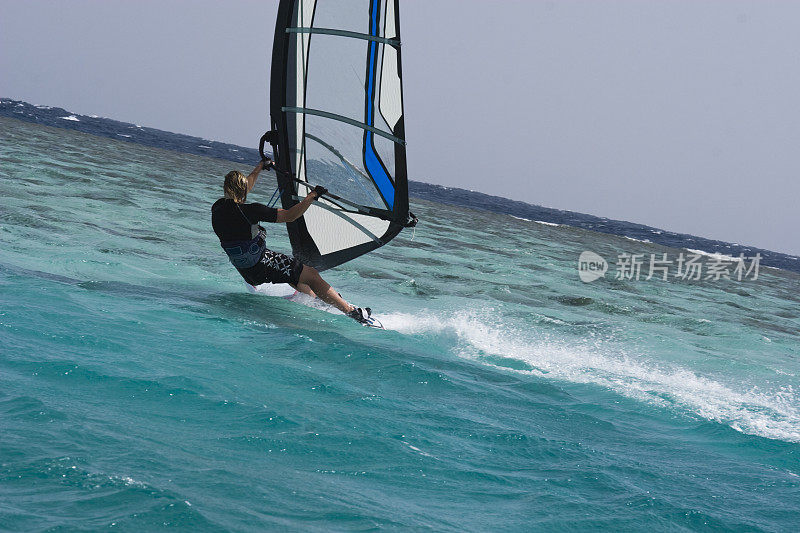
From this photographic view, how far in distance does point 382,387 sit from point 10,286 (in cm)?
379

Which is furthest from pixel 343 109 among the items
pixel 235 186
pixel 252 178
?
pixel 235 186

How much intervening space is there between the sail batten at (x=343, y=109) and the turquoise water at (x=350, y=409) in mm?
1419

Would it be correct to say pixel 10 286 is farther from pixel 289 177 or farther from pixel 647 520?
pixel 647 520

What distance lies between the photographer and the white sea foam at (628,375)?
6.70 metres

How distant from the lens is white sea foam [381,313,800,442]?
22.0ft

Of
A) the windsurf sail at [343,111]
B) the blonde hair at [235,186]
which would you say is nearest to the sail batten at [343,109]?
the windsurf sail at [343,111]

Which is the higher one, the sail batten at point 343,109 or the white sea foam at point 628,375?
the sail batten at point 343,109

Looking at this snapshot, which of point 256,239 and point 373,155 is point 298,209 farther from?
point 373,155

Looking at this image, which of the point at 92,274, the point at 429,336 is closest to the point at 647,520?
the point at 429,336

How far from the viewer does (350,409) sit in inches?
201

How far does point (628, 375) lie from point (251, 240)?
4.10 metres

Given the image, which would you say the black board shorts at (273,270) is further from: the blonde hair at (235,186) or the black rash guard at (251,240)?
the blonde hair at (235,186)

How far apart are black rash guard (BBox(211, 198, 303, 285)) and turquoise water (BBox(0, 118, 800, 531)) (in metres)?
0.45

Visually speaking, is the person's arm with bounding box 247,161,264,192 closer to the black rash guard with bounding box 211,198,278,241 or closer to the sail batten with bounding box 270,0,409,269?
the black rash guard with bounding box 211,198,278,241
